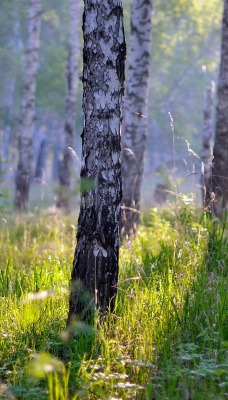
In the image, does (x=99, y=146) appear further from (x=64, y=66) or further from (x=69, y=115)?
(x=64, y=66)

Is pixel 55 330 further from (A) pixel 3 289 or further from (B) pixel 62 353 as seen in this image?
(A) pixel 3 289

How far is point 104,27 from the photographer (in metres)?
4.04

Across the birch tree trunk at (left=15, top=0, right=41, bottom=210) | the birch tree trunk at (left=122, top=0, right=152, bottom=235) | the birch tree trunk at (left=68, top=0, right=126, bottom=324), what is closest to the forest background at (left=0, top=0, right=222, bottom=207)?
the birch tree trunk at (left=15, top=0, right=41, bottom=210)

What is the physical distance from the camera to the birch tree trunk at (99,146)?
4051mm

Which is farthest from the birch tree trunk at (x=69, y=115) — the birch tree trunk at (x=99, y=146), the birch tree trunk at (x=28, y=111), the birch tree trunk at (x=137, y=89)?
the birch tree trunk at (x=99, y=146)

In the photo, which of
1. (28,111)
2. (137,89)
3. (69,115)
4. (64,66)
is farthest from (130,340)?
(64,66)

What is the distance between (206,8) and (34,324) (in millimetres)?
27381

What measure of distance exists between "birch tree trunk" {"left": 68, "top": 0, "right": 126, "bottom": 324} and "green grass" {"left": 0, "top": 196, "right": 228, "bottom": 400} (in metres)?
0.24

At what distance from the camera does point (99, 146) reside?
13.3ft

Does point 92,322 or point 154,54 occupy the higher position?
point 154,54

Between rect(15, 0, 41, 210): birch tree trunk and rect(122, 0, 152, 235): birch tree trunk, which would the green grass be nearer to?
rect(122, 0, 152, 235): birch tree trunk

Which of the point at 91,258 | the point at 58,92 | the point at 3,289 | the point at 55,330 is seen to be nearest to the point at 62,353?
the point at 55,330

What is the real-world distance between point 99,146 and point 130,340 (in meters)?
1.34

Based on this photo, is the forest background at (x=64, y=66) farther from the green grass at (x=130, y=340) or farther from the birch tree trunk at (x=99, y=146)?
the birch tree trunk at (x=99, y=146)
